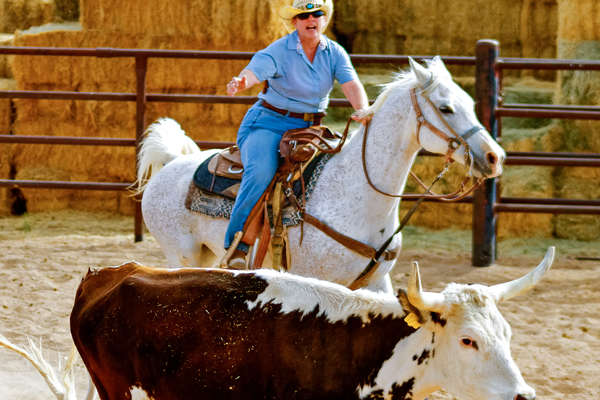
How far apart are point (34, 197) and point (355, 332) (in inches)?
338

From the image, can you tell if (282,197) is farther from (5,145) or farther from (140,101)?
(5,145)

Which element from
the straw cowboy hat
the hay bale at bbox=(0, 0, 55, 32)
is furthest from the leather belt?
the hay bale at bbox=(0, 0, 55, 32)

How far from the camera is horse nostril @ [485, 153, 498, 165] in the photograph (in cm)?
431

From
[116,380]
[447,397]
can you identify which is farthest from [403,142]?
[116,380]

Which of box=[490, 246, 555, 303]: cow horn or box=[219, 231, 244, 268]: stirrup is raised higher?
box=[490, 246, 555, 303]: cow horn

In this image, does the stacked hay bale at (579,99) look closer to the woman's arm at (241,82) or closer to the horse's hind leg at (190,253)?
the horse's hind leg at (190,253)

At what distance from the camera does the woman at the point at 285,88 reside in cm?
460

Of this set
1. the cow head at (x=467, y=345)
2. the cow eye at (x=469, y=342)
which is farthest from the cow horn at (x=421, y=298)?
the cow eye at (x=469, y=342)

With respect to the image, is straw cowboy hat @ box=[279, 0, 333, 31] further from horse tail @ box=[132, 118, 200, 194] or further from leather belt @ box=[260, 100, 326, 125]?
horse tail @ box=[132, 118, 200, 194]

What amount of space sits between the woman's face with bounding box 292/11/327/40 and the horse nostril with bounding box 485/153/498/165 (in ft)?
3.57

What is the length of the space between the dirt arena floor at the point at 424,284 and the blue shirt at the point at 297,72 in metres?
1.68

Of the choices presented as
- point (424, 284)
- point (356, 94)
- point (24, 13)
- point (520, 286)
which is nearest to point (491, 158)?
point (356, 94)

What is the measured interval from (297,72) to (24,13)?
9.40 m

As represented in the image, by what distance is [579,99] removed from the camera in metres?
10.1
